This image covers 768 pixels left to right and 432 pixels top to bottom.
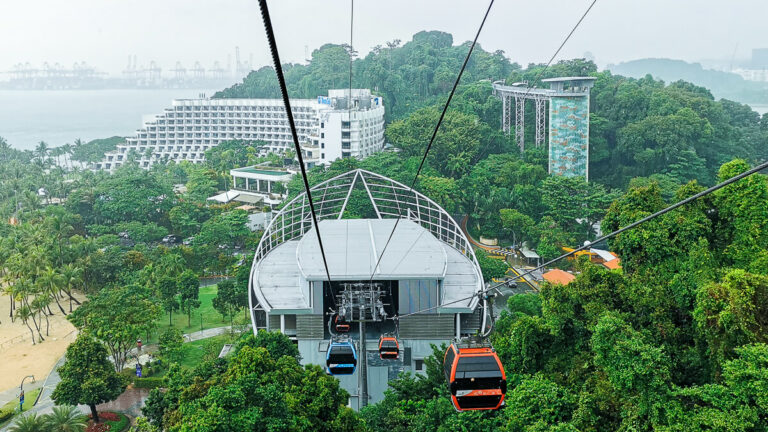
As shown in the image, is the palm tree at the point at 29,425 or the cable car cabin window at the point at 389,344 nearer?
the cable car cabin window at the point at 389,344

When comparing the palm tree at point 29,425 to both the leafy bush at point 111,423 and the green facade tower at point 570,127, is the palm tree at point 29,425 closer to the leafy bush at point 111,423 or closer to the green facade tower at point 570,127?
the leafy bush at point 111,423

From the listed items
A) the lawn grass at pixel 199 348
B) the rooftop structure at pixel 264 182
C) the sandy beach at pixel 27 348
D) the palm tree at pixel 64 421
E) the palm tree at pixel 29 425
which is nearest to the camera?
the palm tree at pixel 29 425

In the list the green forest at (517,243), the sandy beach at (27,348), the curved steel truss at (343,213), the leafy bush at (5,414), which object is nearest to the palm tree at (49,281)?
the green forest at (517,243)

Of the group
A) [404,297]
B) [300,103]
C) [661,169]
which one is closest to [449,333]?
[404,297]

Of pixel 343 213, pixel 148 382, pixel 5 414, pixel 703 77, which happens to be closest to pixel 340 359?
pixel 148 382

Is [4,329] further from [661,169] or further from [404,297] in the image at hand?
[661,169]

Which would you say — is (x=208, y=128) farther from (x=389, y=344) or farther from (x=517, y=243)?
(x=389, y=344)
